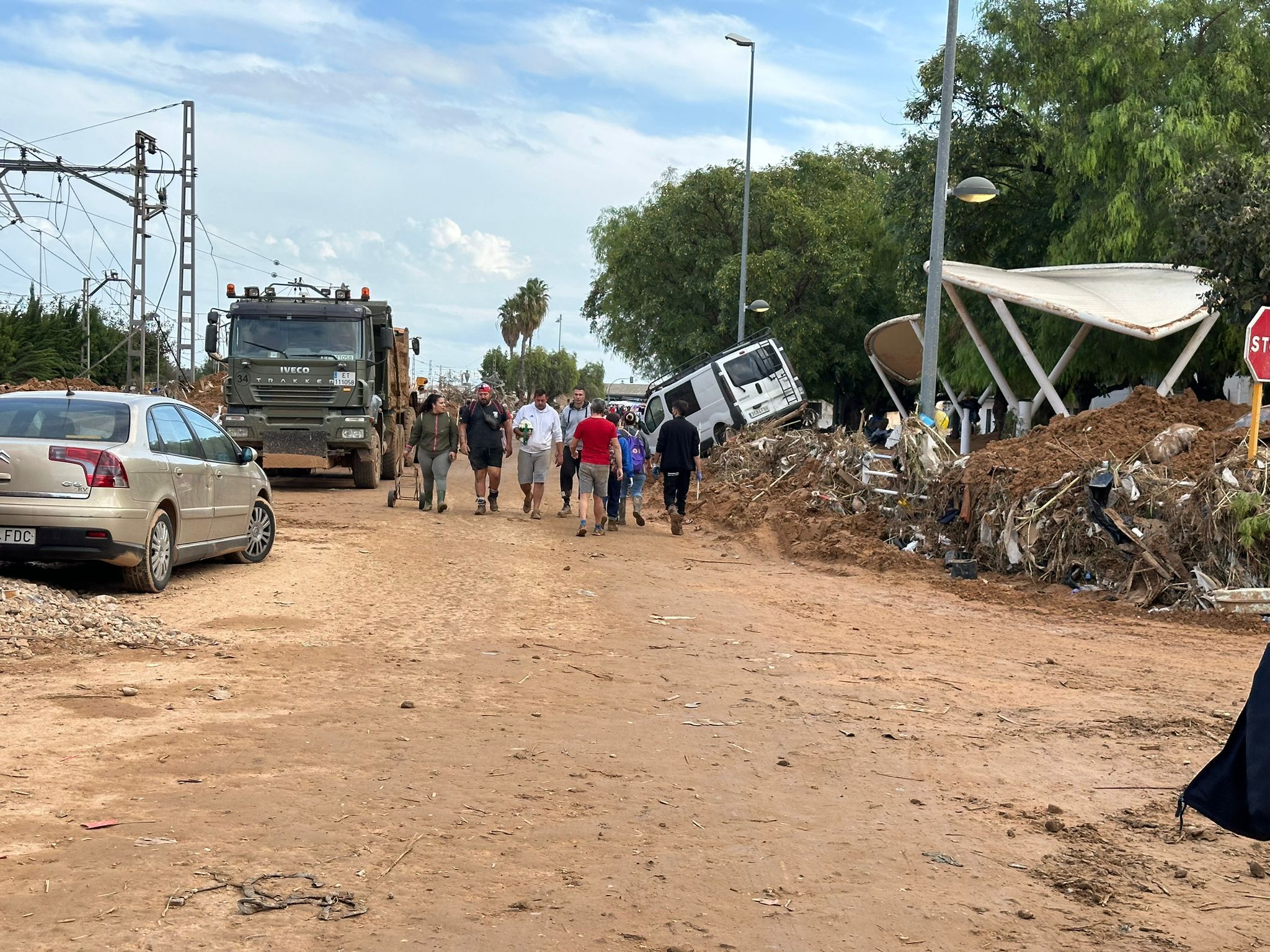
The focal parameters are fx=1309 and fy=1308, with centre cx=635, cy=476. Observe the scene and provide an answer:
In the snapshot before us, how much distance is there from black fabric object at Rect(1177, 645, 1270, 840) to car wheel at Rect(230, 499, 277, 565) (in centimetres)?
1023

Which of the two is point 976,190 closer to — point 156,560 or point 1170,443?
point 1170,443

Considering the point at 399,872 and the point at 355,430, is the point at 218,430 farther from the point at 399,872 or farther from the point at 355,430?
the point at 355,430

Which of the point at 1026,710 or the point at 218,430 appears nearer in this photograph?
the point at 1026,710

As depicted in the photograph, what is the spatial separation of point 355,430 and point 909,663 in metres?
14.6

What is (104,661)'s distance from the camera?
24.8 ft

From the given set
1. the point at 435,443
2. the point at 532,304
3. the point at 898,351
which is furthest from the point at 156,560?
the point at 532,304

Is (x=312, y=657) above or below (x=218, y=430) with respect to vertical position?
below

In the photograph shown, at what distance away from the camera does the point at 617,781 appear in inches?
220

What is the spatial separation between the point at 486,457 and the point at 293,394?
192 inches

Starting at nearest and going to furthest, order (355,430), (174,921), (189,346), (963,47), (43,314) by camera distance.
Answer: (174,921) < (355,430) < (963,47) < (189,346) < (43,314)

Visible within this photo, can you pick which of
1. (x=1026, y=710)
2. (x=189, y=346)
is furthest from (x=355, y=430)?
(x=1026, y=710)

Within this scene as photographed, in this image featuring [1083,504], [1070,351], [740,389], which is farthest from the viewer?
[740,389]

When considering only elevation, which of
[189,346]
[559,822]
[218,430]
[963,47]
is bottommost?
[559,822]

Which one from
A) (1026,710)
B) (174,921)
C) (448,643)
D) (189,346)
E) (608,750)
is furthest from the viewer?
(189,346)
